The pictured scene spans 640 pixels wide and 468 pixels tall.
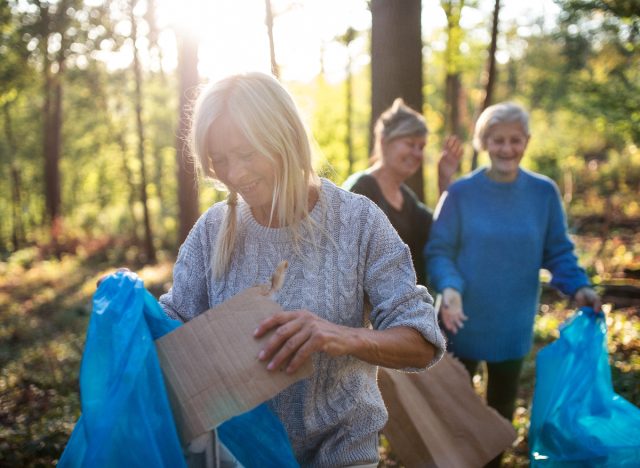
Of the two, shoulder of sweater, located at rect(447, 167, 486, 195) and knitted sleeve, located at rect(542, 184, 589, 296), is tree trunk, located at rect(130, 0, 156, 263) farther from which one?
knitted sleeve, located at rect(542, 184, 589, 296)

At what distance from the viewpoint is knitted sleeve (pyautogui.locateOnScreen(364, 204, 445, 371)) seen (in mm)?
1602

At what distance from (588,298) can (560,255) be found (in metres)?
0.44

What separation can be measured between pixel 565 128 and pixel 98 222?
21206 mm

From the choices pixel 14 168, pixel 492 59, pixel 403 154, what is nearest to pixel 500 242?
pixel 403 154

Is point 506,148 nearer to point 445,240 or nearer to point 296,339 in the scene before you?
point 445,240

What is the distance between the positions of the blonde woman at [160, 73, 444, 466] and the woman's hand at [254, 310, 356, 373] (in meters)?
0.16

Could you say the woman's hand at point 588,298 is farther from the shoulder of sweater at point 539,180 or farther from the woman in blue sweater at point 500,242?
the shoulder of sweater at point 539,180

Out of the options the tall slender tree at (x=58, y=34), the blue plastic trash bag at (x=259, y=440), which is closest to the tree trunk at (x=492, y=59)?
the blue plastic trash bag at (x=259, y=440)

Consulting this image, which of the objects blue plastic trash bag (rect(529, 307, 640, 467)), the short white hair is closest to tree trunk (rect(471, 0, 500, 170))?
the short white hair

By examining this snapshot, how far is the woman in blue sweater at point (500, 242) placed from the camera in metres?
3.44

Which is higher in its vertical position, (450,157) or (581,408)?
(450,157)

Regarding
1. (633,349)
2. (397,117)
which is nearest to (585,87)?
(633,349)

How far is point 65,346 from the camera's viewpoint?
865cm

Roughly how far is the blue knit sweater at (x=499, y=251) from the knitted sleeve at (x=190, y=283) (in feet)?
5.81
